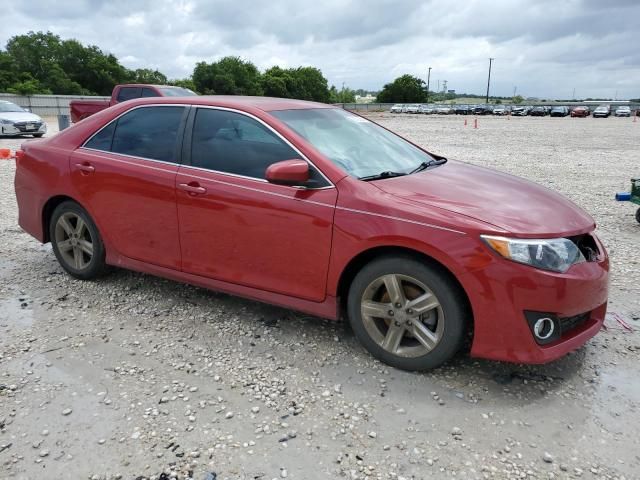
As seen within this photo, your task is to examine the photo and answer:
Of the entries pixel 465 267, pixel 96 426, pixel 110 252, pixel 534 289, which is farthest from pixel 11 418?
pixel 534 289

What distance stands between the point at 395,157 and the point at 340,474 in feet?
7.77

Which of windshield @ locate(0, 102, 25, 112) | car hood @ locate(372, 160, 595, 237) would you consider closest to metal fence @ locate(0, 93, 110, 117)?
windshield @ locate(0, 102, 25, 112)

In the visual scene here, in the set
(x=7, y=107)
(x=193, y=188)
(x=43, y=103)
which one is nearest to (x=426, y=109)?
(x=43, y=103)

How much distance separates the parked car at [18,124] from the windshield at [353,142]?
1687 centimetres

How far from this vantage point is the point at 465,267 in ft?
9.68

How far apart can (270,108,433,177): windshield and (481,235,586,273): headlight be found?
40.8 inches

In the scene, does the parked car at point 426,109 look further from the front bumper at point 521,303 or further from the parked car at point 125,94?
the front bumper at point 521,303

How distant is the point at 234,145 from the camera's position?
3.79 meters

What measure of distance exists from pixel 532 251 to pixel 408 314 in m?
0.79

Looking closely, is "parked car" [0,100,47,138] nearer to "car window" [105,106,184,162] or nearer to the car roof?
"car window" [105,106,184,162]

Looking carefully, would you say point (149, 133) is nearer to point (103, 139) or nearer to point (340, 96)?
point (103, 139)

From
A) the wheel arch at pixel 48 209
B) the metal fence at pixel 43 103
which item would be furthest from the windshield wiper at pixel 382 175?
the metal fence at pixel 43 103

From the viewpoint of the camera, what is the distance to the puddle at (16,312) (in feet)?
13.1

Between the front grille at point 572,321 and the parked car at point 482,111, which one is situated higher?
the parked car at point 482,111
